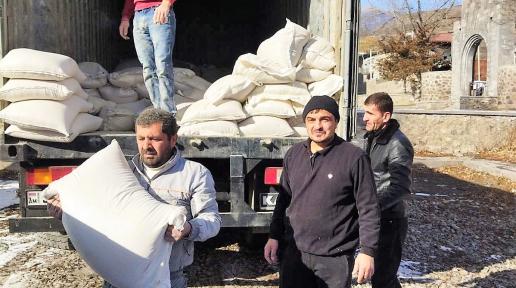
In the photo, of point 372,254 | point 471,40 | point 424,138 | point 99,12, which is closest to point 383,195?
point 372,254

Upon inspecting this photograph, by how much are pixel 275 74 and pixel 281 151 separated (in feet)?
1.80

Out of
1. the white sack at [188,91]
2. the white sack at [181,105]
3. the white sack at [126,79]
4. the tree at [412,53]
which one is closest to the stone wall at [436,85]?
the tree at [412,53]

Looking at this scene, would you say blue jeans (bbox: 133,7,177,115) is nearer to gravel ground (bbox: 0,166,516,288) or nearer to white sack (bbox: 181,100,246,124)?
white sack (bbox: 181,100,246,124)

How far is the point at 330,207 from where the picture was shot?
2.10 meters

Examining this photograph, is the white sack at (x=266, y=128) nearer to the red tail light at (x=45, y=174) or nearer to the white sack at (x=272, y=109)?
the white sack at (x=272, y=109)

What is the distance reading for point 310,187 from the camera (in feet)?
7.02

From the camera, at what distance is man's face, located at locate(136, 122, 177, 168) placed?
177 centimetres

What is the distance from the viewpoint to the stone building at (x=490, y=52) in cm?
1828

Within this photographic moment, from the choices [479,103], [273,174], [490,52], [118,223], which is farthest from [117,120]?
[490,52]

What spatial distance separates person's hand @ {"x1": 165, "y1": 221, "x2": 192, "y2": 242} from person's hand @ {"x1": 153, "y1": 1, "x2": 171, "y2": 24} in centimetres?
192

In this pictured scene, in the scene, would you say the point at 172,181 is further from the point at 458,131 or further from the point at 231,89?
the point at 458,131

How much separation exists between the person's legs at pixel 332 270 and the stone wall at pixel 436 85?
24809 millimetres

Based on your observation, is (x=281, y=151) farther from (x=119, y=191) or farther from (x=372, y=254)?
(x=119, y=191)

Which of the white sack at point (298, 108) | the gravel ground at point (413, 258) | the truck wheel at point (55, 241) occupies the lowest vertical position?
the gravel ground at point (413, 258)
